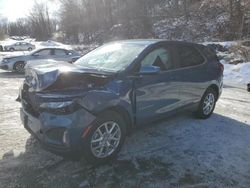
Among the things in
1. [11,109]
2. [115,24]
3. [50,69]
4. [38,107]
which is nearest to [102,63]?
[50,69]

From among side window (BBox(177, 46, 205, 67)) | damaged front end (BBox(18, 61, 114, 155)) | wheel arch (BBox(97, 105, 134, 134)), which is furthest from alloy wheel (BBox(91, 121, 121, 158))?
side window (BBox(177, 46, 205, 67))

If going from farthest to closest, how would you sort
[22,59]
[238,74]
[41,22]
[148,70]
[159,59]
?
[41,22] < [22,59] < [238,74] < [159,59] < [148,70]

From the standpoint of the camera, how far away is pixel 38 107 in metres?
4.04

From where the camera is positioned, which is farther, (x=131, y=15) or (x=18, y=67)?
(x=131, y=15)

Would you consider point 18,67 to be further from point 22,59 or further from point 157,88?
point 157,88

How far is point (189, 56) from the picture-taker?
19.9 feet

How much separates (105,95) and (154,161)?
1.25 m

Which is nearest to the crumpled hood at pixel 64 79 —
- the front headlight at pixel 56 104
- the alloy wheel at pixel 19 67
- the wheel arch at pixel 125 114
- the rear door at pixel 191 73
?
the front headlight at pixel 56 104

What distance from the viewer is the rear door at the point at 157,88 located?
481cm

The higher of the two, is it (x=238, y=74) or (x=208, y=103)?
(x=208, y=103)

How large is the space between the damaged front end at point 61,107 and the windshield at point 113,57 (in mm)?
608

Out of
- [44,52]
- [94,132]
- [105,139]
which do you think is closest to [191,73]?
[105,139]

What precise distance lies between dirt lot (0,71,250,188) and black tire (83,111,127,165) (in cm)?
11

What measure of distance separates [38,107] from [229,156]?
9.75ft
